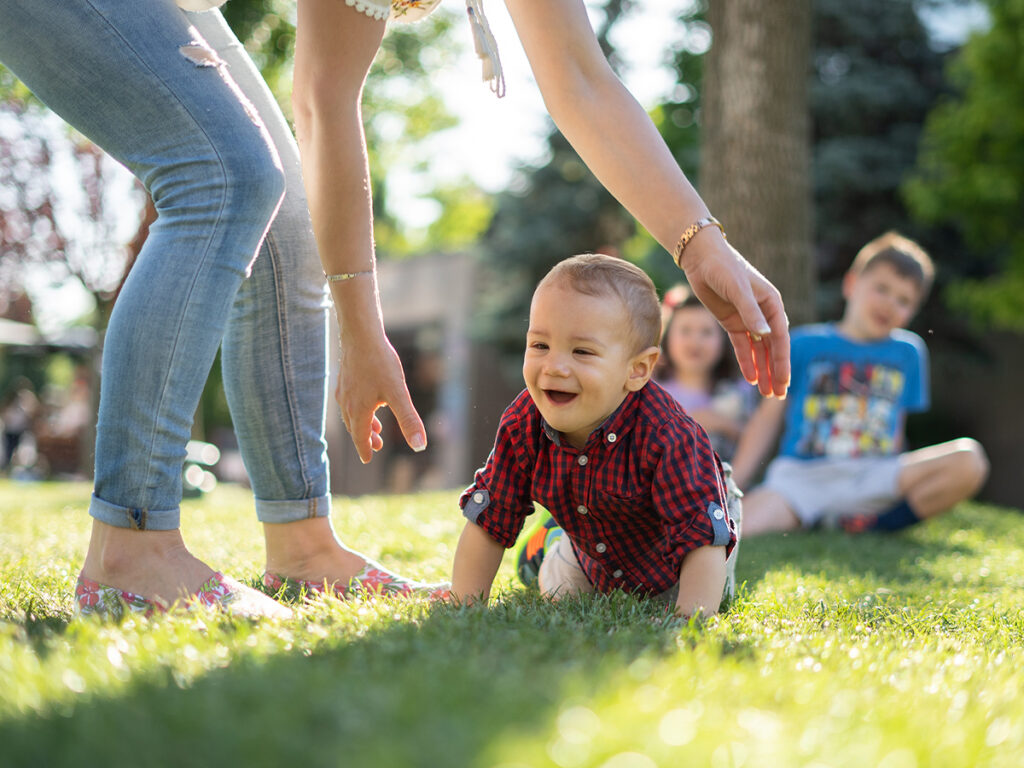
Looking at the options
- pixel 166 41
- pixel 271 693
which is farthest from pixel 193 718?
pixel 166 41

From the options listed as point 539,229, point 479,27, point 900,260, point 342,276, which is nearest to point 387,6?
point 479,27

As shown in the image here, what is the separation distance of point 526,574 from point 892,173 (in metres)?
13.5

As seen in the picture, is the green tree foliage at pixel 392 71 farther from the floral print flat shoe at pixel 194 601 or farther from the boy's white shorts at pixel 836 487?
the floral print flat shoe at pixel 194 601

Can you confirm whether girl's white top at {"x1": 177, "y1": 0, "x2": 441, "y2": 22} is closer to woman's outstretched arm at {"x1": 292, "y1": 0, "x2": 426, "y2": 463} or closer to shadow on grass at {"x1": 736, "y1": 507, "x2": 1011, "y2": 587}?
woman's outstretched arm at {"x1": 292, "y1": 0, "x2": 426, "y2": 463}

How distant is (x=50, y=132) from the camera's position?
12305mm

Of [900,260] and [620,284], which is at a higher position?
[900,260]

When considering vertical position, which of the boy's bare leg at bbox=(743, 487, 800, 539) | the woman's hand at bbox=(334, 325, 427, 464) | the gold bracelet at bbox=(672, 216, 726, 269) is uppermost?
the gold bracelet at bbox=(672, 216, 726, 269)

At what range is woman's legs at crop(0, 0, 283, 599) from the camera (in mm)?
1986

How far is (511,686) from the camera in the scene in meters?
1.31

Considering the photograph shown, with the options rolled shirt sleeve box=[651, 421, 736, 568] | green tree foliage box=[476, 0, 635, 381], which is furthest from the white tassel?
green tree foliage box=[476, 0, 635, 381]

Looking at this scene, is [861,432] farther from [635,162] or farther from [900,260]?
[635,162]

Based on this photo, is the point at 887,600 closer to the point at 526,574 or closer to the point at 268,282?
the point at 526,574

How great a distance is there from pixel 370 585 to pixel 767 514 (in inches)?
129

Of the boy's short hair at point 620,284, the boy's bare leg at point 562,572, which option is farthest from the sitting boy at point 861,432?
the boy's short hair at point 620,284
